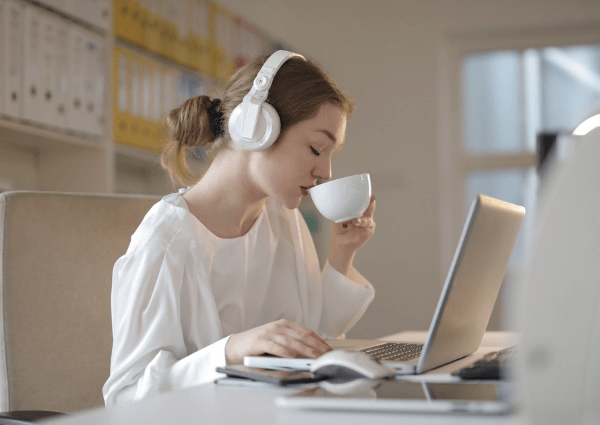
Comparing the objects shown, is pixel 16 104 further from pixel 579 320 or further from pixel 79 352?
pixel 579 320

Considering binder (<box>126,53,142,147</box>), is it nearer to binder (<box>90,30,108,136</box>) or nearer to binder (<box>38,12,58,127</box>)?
binder (<box>90,30,108,136</box>)

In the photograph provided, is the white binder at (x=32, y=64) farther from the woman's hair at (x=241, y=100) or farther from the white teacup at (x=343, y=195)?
the white teacup at (x=343, y=195)

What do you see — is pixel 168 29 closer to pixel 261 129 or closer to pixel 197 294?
pixel 261 129

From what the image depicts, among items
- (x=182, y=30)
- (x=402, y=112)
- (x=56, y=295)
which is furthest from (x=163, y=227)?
(x=402, y=112)

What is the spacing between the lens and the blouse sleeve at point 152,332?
87 cm

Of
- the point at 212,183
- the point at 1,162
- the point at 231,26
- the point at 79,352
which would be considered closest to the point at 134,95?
the point at 1,162

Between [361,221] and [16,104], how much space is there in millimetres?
1148

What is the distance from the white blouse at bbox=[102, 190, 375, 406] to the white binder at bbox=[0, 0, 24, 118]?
923mm

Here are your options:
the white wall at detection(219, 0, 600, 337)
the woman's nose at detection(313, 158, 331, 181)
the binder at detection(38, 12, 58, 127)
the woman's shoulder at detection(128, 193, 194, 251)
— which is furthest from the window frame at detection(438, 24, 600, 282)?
the woman's shoulder at detection(128, 193, 194, 251)

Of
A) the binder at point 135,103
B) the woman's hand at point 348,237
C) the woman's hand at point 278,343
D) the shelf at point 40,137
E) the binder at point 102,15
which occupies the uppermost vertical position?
the binder at point 102,15

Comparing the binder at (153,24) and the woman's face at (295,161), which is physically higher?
the binder at (153,24)

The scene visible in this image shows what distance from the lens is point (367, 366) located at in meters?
0.67

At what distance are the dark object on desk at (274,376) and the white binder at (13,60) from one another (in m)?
1.43

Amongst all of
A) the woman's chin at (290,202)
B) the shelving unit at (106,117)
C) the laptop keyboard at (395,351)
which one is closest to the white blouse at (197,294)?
the woman's chin at (290,202)
